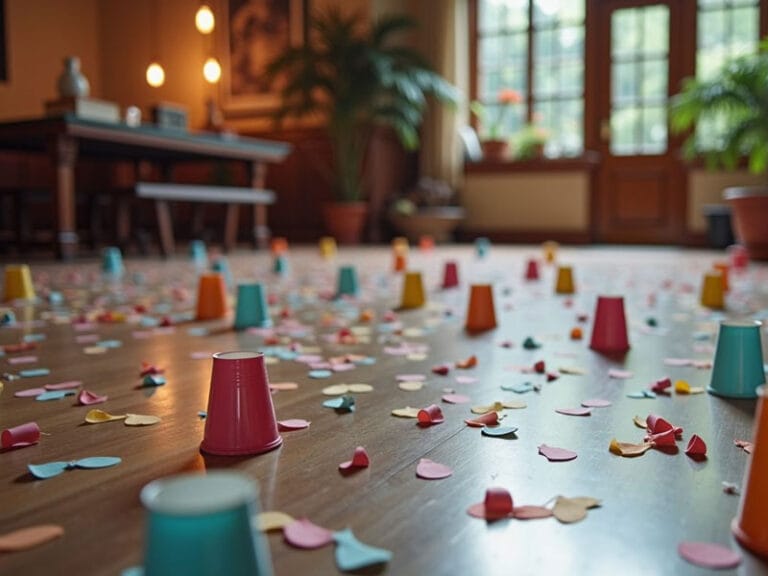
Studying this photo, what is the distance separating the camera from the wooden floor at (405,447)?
2.31ft

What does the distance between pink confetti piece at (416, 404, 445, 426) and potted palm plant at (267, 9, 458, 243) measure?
598 cm

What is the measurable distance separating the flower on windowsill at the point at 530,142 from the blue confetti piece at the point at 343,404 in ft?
21.9

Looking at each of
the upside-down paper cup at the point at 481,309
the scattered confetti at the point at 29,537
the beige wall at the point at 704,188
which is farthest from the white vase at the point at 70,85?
the beige wall at the point at 704,188

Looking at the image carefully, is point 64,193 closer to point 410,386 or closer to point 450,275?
point 450,275

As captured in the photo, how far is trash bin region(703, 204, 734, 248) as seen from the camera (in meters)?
6.49

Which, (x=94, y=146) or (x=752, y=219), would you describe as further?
(x=94, y=146)

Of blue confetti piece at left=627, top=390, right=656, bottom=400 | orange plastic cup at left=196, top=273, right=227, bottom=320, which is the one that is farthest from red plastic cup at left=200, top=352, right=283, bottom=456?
orange plastic cup at left=196, top=273, right=227, bottom=320

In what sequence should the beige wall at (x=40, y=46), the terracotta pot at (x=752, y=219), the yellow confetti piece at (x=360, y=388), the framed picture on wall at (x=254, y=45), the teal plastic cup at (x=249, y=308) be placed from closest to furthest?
the yellow confetti piece at (x=360, y=388), the teal plastic cup at (x=249, y=308), the terracotta pot at (x=752, y=219), the framed picture on wall at (x=254, y=45), the beige wall at (x=40, y=46)

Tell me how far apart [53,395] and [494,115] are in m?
7.13

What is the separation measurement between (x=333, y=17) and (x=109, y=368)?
6082mm

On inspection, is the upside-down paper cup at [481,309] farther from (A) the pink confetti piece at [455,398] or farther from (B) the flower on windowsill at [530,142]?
(B) the flower on windowsill at [530,142]

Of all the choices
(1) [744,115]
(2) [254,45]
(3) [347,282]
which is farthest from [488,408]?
(2) [254,45]

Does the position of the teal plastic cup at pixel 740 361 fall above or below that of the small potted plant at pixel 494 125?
below

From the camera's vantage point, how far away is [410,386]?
4.59 ft
